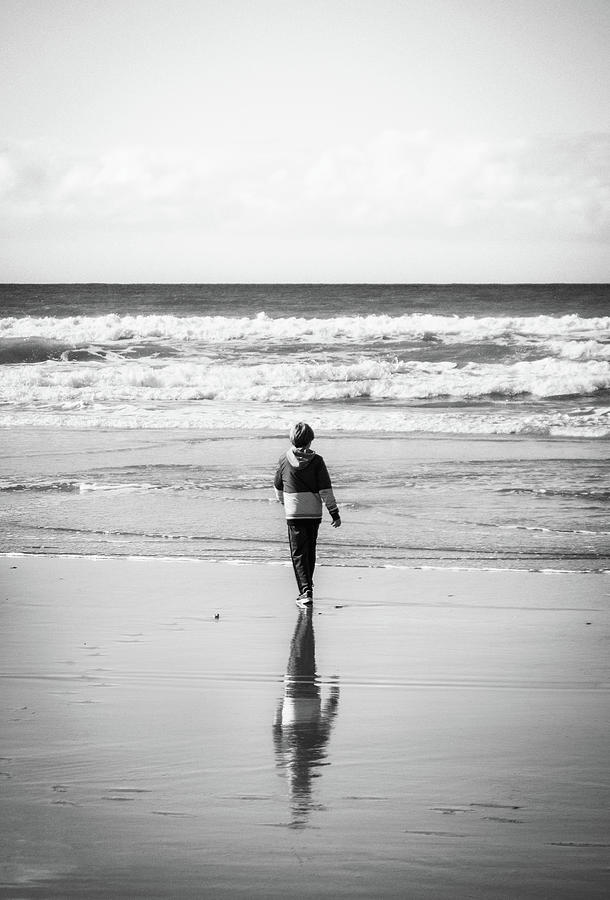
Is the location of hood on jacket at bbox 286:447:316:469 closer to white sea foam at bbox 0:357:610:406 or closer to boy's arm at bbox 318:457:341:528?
boy's arm at bbox 318:457:341:528

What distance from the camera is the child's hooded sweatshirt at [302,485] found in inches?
291

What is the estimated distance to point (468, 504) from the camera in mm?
10945

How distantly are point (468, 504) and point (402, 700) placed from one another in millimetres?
6229

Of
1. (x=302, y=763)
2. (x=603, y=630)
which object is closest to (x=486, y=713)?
(x=302, y=763)

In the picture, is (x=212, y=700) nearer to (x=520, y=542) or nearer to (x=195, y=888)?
(x=195, y=888)

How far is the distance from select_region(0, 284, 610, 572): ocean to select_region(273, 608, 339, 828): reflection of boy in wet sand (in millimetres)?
3032

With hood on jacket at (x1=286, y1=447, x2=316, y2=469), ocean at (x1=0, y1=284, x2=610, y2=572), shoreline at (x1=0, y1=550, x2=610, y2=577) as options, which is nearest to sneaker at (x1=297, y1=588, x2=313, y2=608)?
hood on jacket at (x1=286, y1=447, x2=316, y2=469)

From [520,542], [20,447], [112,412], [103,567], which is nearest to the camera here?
[103,567]

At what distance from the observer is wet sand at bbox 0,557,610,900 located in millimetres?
3180

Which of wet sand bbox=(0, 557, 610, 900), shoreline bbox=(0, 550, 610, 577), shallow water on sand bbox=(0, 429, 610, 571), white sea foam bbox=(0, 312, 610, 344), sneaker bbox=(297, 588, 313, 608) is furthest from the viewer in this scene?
white sea foam bbox=(0, 312, 610, 344)

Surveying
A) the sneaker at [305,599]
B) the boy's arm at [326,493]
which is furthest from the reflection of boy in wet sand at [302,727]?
the boy's arm at [326,493]

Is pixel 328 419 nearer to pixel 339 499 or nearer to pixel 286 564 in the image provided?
pixel 339 499

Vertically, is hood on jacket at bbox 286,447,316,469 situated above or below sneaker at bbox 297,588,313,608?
above

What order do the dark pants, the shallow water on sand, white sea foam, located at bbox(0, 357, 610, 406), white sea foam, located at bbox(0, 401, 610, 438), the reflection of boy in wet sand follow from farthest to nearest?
white sea foam, located at bbox(0, 357, 610, 406) → white sea foam, located at bbox(0, 401, 610, 438) → the shallow water on sand → the dark pants → the reflection of boy in wet sand
